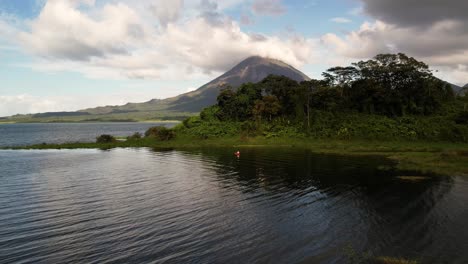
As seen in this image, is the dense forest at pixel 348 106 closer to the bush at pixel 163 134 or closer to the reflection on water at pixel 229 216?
the bush at pixel 163 134

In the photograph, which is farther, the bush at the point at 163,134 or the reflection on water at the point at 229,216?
the bush at the point at 163,134

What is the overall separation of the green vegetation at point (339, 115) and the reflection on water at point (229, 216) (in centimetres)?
3708

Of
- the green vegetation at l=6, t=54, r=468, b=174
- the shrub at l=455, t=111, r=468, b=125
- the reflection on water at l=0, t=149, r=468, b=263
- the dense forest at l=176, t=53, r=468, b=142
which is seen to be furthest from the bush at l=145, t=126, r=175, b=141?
the shrub at l=455, t=111, r=468, b=125

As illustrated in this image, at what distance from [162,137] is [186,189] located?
61198mm

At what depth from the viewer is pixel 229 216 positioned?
24.1 meters

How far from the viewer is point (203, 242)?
62.2 feet

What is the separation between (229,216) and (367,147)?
170 feet

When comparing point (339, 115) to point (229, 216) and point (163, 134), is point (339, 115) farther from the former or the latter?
point (229, 216)

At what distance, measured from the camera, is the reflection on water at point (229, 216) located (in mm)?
17656

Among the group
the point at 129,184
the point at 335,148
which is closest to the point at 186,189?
the point at 129,184

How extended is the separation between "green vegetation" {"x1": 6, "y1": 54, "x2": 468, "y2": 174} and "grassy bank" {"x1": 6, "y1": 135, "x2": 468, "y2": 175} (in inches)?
10.8

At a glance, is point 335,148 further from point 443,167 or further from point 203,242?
point 203,242

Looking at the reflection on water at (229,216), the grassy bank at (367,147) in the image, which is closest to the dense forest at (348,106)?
the grassy bank at (367,147)

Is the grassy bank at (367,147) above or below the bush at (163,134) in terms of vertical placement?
below
